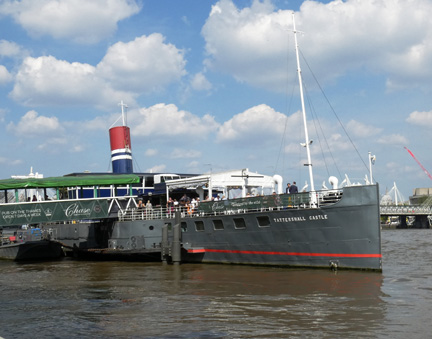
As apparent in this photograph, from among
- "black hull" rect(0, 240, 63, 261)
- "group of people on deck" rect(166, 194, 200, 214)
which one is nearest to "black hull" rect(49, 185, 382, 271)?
"group of people on deck" rect(166, 194, 200, 214)

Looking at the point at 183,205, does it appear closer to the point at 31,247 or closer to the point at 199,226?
the point at 199,226

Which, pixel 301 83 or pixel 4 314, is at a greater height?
pixel 301 83

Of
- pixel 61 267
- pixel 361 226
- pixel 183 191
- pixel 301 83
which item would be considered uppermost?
pixel 301 83

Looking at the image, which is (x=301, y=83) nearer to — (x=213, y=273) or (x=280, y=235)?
(x=280, y=235)

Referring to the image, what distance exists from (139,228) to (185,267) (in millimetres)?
6399

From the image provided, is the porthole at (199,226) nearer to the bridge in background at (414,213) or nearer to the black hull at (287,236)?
the black hull at (287,236)

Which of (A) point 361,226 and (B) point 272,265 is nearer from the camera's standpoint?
(A) point 361,226

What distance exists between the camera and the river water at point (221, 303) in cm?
1452

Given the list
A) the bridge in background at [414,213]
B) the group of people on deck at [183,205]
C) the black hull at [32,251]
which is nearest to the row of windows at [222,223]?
the group of people on deck at [183,205]

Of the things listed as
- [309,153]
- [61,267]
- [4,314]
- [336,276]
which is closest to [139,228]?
[61,267]

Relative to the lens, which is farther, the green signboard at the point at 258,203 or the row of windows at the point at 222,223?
the row of windows at the point at 222,223

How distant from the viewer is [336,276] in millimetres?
24391

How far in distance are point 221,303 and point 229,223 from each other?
11.9 meters

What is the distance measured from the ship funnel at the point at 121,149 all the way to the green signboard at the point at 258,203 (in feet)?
71.9
